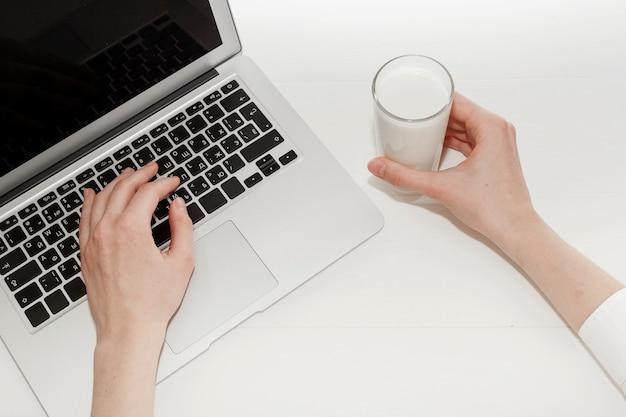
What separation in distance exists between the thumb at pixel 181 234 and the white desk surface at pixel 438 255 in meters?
0.12

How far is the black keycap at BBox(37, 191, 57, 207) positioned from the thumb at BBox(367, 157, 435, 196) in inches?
16.8

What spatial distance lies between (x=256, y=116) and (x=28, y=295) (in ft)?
1.25

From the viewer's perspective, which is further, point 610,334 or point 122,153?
point 122,153

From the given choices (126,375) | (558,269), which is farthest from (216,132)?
(558,269)

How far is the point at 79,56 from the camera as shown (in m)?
0.84

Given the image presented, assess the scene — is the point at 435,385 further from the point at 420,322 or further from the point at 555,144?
the point at 555,144

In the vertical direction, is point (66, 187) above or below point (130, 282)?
above

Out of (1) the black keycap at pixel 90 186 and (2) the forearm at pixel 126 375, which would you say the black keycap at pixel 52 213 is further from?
(2) the forearm at pixel 126 375

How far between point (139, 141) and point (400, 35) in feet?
1.41

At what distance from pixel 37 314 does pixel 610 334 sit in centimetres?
70

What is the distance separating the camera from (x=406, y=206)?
37.2 inches

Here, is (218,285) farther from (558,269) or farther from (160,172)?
(558,269)

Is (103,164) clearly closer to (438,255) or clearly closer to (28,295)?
(28,295)

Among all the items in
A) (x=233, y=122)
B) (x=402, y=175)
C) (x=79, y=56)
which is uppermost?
(x=79, y=56)
